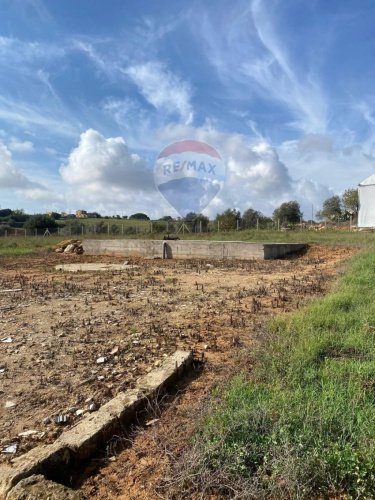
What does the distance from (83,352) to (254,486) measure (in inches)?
90.8

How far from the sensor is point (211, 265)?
11375 mm

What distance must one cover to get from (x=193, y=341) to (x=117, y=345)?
76 cm

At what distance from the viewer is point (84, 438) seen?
6.82ft

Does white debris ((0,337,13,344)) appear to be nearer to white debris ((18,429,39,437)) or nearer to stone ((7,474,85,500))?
white debris ((18,429,39,437))

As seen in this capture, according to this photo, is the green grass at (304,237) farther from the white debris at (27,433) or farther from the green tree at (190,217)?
the white debris at (27,433)

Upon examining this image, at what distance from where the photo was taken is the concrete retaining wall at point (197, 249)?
1299 cm

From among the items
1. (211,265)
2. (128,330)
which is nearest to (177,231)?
(211,265)

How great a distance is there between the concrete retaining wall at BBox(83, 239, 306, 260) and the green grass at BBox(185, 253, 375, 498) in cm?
985

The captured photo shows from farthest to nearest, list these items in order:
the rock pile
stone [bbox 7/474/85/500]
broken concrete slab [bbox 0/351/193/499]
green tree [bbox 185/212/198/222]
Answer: green tree [bbox 185/212/198/222] → the rock pile → broken concrete slab [bbox 0/351/193/499] → stone [bbox 7/474/85/500]

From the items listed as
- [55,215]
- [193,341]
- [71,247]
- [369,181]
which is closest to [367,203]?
[369,181]

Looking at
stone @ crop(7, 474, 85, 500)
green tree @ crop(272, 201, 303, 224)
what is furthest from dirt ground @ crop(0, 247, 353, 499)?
green tree @ crop(272, 201, 303, 224)

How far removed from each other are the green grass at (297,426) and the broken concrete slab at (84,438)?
0.53 meters

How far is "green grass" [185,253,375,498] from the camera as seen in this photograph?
1.64 m

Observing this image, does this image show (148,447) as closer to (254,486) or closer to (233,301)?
(254,486)
